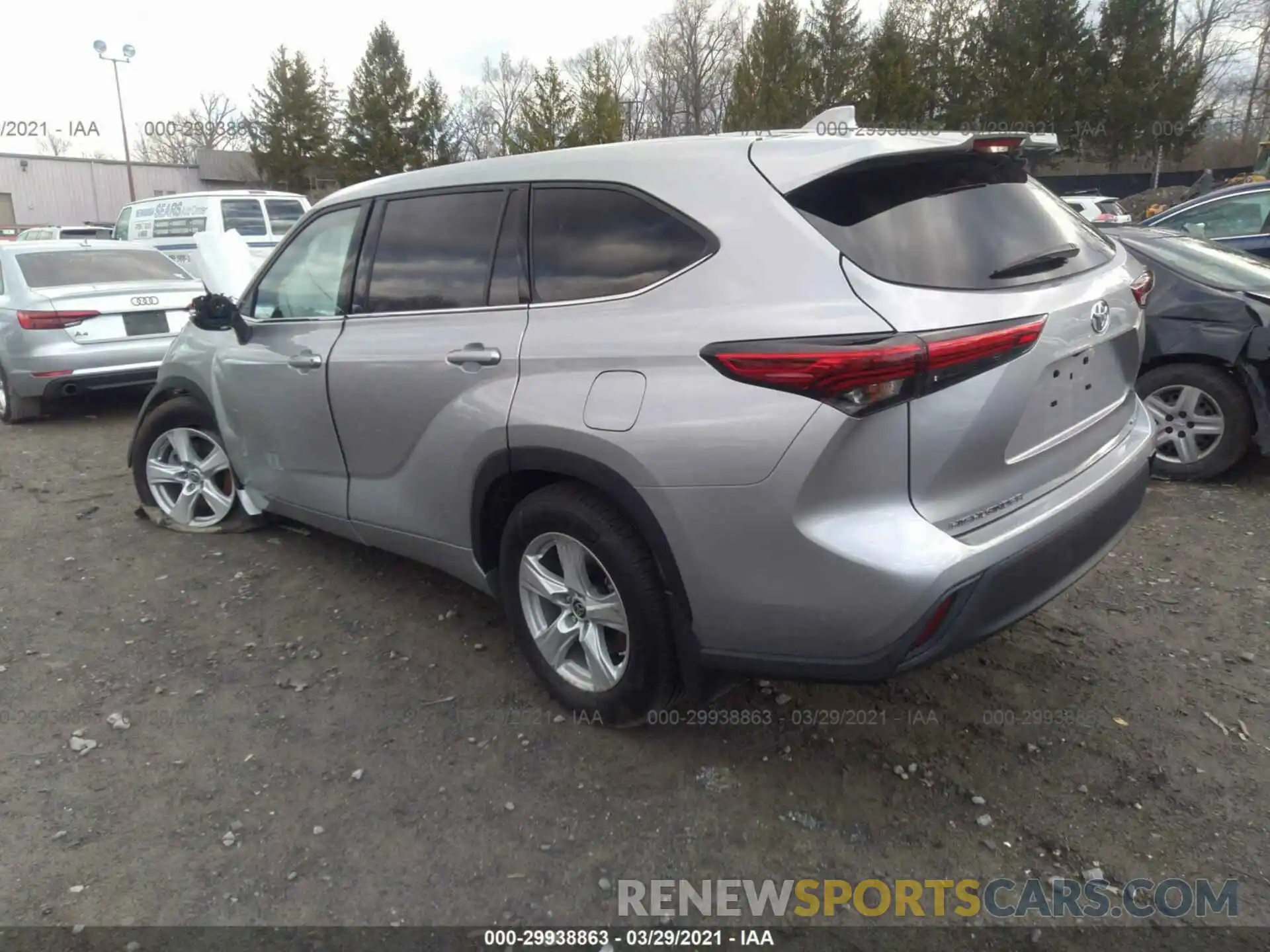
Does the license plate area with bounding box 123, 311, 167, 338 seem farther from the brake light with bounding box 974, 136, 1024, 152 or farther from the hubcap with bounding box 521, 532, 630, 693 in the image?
the brake light with bounding box 974, 136, 1024, 152

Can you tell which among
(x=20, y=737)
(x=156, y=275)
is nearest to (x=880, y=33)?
(x=156, y=275)

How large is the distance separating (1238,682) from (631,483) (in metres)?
2.37

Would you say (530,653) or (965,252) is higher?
(965,252)

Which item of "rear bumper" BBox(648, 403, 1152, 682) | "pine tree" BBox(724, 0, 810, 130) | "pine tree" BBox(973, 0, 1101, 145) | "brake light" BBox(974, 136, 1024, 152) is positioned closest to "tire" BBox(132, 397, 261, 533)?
"rear bumper" BBox(648, 403, 1152, 682)

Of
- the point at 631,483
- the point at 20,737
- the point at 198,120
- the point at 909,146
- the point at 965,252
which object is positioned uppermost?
the point at 198,120

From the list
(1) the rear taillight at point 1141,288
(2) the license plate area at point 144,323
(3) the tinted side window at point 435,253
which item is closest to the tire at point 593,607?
(3) the tinted side window at point 435,253

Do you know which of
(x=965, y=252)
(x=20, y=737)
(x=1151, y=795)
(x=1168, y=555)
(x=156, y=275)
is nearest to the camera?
(x=965, y=252)

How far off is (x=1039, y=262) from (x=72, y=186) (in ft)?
169

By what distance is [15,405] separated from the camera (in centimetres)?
769

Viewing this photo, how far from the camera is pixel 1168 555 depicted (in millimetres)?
4188

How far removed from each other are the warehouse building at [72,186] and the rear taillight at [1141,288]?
1711 inches

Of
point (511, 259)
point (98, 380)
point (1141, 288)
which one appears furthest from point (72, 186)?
point (1141, 288)

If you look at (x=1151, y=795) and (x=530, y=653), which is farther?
(x=530, y=653)

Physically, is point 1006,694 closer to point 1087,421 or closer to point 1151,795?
point 1151,795
